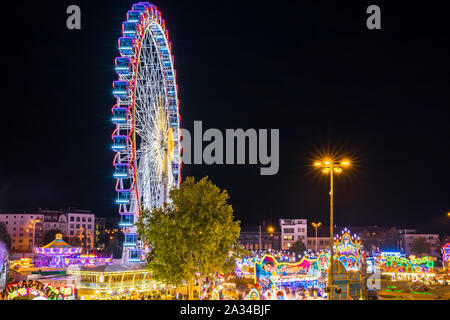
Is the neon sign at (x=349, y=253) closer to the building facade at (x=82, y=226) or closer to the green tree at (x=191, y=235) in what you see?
the green tree at (x=191, y=235)

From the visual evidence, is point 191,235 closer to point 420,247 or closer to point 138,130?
point 138,130

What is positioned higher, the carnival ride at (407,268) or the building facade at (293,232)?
the building facade at (293,232)

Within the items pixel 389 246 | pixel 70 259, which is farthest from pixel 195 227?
pixel 389 246

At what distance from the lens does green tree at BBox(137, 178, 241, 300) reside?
2716 centimetres

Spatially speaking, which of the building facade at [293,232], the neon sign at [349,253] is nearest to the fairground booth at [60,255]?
the neon sign at [349,253]

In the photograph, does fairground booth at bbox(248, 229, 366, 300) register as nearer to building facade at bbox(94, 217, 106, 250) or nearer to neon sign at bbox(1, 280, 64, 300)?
neon sign at bbox(1, 280, 64, 300)

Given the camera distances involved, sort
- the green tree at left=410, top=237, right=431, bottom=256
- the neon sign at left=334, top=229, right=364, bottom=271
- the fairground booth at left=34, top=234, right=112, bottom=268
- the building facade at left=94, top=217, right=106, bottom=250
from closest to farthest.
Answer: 1. the neon sign at left=334, top=229, right=364, bottom=271
2. the fairground booth at left=34, top=234, right=112, bottom=268
3. the green tree at left=410, top=237, right=431, bottom=256
4. the building facade at left=94, top=217, right=106, bottom=250

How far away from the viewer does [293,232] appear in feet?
357

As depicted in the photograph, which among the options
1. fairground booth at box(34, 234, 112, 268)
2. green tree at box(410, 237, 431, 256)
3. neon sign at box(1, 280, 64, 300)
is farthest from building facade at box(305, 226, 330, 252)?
neon sign at box(1, 280, 64, 300)

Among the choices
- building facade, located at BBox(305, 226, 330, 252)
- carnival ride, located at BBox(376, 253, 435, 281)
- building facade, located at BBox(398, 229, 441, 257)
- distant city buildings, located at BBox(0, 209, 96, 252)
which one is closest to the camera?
carnival ride, located at BBox(376, 253, 435, 281)

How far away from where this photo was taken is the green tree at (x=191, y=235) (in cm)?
2716

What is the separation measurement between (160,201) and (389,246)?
89.9m
